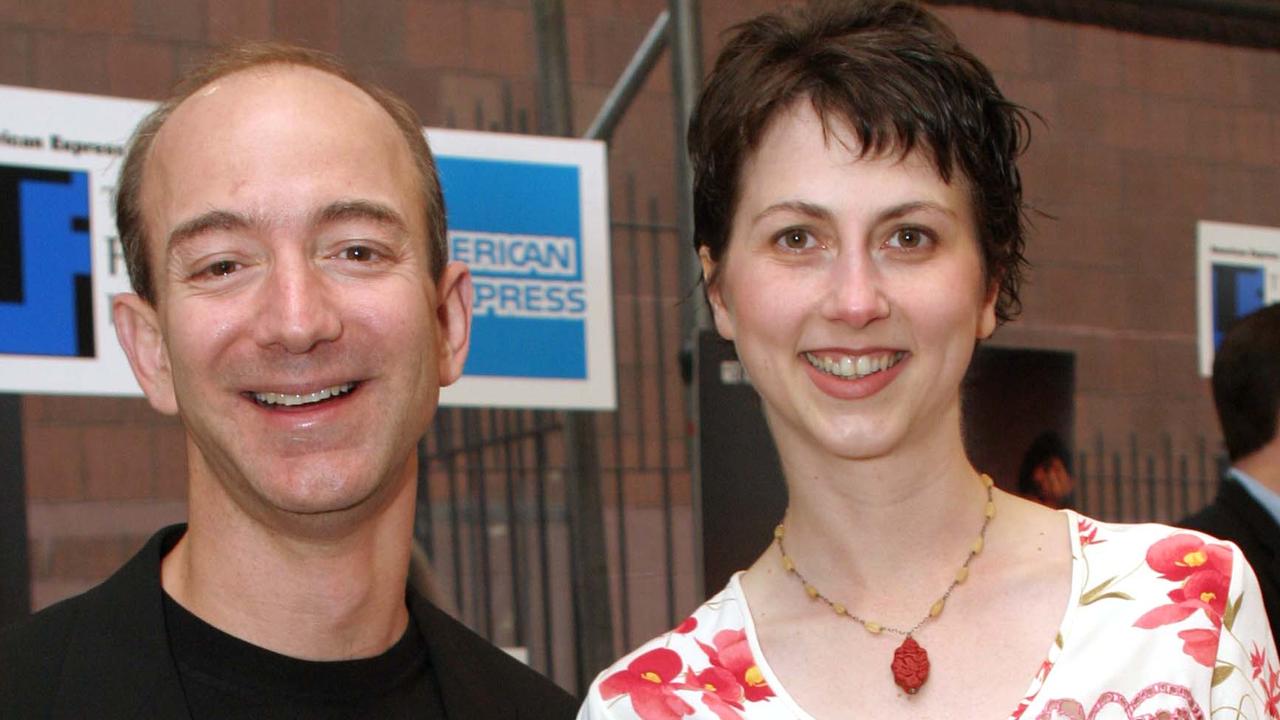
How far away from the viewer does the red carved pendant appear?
1.60 metres

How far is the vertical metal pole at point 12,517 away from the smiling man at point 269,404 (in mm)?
741

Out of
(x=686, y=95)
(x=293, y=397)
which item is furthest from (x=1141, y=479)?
(x=293, y=397)

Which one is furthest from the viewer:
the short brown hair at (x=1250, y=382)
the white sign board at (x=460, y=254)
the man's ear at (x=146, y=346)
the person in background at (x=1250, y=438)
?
the short brown hair at (x=1250, y=382)

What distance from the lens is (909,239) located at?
1.66 m

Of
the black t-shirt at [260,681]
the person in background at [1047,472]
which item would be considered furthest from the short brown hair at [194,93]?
the person in background at [1047,472]

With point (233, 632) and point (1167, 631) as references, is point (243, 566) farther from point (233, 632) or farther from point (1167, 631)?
point (1167, 631)

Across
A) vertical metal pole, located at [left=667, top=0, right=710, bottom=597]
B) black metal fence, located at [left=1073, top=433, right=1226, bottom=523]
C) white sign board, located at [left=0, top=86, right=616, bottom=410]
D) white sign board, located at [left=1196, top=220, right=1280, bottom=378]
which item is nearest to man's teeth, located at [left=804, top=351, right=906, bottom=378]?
white sign board, located at [left=0, top=86, right=616, bottom=410]

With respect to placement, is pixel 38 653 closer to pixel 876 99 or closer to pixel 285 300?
pixel 285 300

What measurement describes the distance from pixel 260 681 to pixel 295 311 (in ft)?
1.40

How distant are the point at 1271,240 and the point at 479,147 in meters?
2.15

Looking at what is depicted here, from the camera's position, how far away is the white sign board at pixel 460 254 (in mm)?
2469

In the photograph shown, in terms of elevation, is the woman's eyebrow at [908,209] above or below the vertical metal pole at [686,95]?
below

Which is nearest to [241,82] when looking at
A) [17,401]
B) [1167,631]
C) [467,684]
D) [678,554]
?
[467,684]

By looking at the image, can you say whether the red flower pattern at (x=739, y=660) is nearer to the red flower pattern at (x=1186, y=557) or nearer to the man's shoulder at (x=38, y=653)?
the red flower pattern at (x=1186, y=557)
